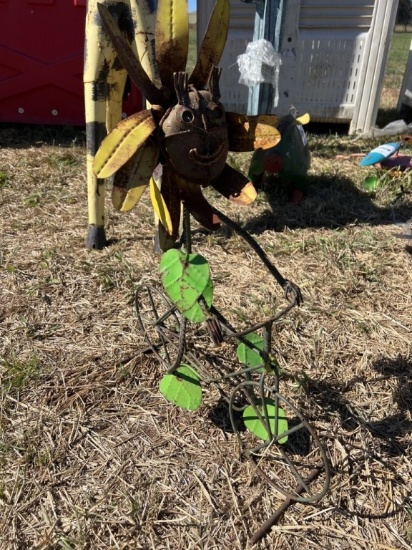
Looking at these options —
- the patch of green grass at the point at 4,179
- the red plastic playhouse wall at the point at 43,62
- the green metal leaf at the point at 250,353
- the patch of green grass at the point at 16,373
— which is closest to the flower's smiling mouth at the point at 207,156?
the green metal leaf at the point at 250,353

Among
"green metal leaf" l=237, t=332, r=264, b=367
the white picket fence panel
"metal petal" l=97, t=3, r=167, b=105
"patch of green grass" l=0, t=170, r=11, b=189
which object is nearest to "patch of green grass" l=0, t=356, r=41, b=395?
"green metal leaf" l=237, t=332, r=264, b=367

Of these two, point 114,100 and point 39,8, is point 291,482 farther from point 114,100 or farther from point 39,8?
point 39,8

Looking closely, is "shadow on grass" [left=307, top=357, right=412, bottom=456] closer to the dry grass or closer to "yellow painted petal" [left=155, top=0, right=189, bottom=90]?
the dry grass

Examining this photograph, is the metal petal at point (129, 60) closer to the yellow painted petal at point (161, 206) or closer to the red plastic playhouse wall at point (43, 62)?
the yellow painted petal at point (161, 206)

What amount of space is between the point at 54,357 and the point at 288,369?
58 cm

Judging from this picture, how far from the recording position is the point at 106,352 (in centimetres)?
126

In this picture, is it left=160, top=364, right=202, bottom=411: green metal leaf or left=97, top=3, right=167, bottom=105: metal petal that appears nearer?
left=97, top=3, right=167, bottom=105: metal petal

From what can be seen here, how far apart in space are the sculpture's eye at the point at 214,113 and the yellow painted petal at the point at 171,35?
0.26ft

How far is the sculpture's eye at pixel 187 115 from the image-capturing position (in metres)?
0.73

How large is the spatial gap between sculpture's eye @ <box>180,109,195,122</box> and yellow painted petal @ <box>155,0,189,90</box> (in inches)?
2.9

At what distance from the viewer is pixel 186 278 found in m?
0.82

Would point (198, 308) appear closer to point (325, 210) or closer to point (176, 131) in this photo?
point (176, 131)

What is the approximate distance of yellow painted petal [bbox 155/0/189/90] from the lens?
72cm

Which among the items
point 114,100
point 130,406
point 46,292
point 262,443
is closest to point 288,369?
point 262,443
